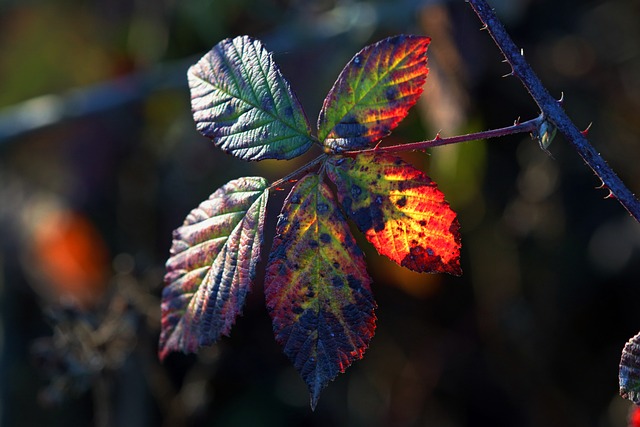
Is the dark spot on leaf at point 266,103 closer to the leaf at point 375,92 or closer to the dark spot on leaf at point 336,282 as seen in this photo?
the leaf at point 375,92

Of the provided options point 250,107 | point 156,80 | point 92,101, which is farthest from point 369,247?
point 250,107

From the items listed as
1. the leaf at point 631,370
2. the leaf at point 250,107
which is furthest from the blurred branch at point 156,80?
the leaf at point 631,370

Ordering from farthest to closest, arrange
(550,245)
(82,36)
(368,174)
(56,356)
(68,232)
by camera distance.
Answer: (82,36) → (68,232) → (550,245) → (56,356) → (368,174)

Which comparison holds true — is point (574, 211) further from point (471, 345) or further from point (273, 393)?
point (273, 393)

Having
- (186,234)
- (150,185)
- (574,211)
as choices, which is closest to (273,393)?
(150,185)

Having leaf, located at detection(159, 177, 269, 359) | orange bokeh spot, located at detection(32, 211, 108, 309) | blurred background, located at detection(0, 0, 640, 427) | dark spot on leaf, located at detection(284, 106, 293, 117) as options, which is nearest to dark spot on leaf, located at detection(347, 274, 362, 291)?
leaf, located at detection(159, 177, 269, 359)

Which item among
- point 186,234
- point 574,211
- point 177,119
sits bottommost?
point 574,211

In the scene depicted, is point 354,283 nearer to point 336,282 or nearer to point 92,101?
point 336,282
